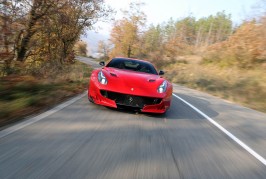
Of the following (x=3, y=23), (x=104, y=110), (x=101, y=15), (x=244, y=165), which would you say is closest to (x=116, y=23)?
(x=101, y=15)

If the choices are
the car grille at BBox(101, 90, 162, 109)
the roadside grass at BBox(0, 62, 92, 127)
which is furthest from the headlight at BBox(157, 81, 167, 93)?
the roadside grass at BBox(0, 62, 92, 127)

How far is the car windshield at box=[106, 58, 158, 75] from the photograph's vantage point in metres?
8.02

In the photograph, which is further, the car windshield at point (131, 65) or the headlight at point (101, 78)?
the car windshield at point (131, 65)

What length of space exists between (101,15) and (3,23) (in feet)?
43.5

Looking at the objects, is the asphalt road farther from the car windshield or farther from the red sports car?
the car windshield

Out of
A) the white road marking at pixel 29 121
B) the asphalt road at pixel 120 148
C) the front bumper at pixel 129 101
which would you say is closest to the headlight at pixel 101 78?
the front bumper at pixel 129 101

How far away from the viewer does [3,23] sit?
9.26 meters

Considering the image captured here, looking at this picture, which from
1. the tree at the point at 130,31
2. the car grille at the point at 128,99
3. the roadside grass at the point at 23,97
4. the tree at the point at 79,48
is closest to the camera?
the roadside grass at the point at 23,97

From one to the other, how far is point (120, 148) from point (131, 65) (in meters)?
4.31

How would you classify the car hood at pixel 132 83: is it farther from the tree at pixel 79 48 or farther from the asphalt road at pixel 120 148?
the tree at pixel 79 48

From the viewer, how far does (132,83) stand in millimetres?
6512

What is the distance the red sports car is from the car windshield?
0.98 meters

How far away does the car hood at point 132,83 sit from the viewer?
6.33 metres

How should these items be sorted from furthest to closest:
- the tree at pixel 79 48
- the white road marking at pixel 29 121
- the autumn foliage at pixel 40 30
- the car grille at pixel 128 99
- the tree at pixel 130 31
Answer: the tree at pixel 130 31 < the tree at pixel 79 48 < the autumn foliage at pixel 40 30 < the car grille at pixel 128 99 < the white road marking at pixel 29 121
